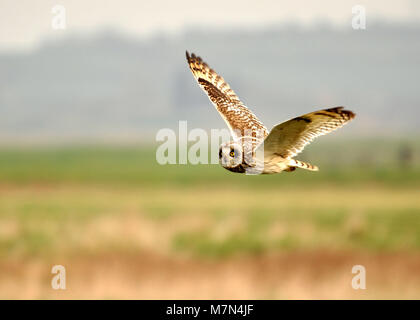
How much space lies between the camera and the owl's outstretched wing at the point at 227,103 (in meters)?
8.93

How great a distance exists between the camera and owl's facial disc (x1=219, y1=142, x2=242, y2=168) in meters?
6.67

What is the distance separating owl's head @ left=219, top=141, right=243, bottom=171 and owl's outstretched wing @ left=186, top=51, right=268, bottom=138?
4.29 ft

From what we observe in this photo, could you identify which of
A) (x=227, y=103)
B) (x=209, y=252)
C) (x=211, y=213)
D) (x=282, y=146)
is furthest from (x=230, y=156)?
(x=211, y=213)

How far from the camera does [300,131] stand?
681 cm

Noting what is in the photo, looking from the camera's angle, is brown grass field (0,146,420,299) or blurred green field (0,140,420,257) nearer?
brown grass field (0,146,420,299)

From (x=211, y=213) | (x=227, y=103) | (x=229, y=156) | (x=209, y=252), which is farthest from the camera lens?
(x=211, y=213)

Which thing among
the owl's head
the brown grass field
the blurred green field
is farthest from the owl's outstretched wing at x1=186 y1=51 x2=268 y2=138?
the blurred green field

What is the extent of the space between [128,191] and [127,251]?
46670 mm

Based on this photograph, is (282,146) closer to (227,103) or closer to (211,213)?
(227,103)

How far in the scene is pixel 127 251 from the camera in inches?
1919

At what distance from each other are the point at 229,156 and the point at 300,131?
2.44 feet

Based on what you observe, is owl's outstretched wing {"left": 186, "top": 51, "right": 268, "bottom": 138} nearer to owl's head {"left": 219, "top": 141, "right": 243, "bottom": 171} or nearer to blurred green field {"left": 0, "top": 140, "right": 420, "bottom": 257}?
owl's head {"left": 219, "top": 141, "right": 243, "bottom": 171}

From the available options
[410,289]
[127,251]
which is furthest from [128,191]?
[410,289]
